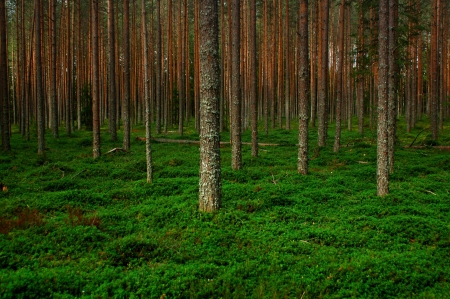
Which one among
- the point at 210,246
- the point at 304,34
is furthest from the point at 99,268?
the point at 304,34

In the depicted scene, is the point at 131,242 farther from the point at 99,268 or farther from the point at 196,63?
the point at 196,63

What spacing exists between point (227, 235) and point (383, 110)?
17.3 feet

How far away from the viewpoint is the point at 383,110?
8367mm

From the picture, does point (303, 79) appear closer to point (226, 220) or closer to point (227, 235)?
point (226, 220)

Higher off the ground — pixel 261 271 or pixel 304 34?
pixel 304 34

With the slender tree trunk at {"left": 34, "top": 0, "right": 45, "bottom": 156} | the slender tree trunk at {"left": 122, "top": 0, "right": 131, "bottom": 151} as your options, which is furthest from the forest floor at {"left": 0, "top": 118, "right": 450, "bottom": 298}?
the slender tree trunk at {"left": 122, "top": 0, "right": 131, "bottom": 151}

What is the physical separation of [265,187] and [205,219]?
2856mm

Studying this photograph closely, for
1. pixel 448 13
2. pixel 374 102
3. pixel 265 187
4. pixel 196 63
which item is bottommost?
pixel 265 187

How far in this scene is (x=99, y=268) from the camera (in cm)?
491

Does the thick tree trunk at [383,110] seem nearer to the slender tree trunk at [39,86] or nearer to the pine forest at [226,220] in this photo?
the pine forest at [226,220]

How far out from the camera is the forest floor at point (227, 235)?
15.0 feet

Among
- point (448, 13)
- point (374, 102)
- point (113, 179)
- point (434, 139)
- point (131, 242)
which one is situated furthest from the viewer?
point (374, 102)

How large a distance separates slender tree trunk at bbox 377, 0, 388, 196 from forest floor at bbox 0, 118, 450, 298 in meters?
0.50

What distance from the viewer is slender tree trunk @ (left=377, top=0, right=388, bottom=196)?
8344 mm
